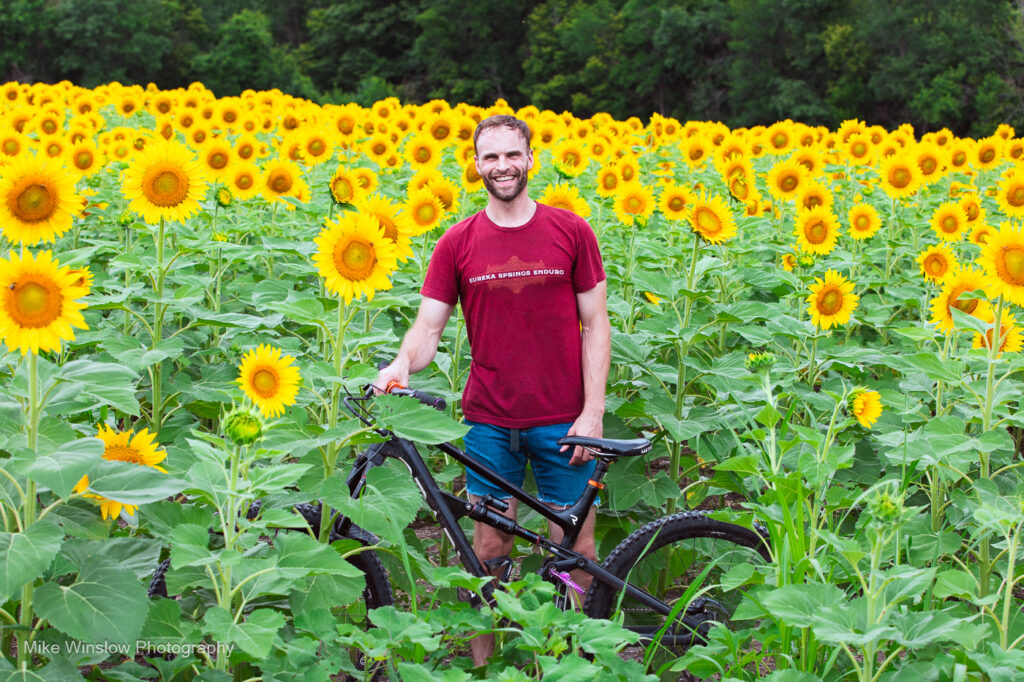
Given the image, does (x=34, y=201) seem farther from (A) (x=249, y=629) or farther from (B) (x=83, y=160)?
(B) (x=83, y=160)

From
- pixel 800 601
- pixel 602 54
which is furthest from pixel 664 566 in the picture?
pixel 602 54

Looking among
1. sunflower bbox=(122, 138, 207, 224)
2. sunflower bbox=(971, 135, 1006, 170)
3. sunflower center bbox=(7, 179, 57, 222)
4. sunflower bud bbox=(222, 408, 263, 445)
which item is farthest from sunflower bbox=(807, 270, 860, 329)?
sunflower bbox=(971, 135, 1006, 170)

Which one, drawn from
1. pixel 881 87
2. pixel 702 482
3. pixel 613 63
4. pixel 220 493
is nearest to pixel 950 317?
pixel 702 482

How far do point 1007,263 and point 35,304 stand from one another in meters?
2.93

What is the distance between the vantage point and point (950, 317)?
3771mm

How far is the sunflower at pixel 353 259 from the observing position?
9.82 ft

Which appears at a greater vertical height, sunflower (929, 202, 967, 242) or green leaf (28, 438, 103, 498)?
sunflower (929, 202, 967, 242)

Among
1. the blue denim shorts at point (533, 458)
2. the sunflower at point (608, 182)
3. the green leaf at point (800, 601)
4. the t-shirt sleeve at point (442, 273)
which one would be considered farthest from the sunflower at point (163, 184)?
the sunflower at point (608, 182)

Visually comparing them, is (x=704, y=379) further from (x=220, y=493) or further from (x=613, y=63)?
(x=613, y=63)

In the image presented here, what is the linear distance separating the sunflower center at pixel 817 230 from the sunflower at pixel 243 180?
298 cm

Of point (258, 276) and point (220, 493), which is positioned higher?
point (258, 276)

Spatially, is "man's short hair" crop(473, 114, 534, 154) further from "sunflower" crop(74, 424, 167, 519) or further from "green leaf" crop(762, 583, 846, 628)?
"green leaf" crop(762, 583, 846, 628)

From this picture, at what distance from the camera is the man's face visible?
342 centimetres

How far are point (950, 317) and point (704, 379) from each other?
0.93 m
